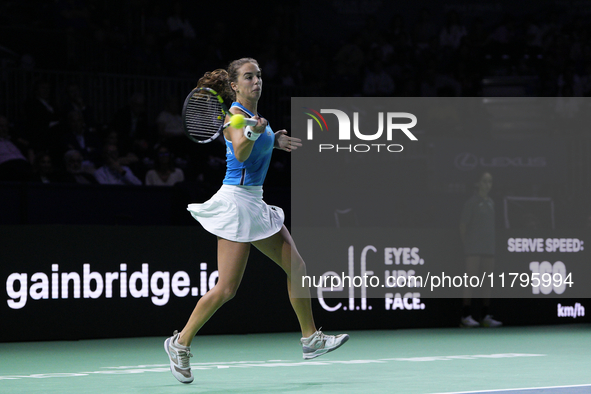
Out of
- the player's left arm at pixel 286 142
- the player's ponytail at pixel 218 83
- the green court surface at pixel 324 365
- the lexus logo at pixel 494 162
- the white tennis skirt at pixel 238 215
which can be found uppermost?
the player's ponytail at pixel 218 83

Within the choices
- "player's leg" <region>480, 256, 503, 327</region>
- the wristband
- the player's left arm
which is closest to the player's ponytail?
the player's left arm

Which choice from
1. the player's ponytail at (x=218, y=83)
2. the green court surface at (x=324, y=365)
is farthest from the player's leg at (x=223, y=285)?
the player's ponytail at (x=218, y=83)

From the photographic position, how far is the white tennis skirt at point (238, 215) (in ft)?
18.3

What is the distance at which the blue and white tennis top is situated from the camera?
5.58 metres

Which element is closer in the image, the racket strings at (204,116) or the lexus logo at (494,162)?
the racket strings at (204,116)

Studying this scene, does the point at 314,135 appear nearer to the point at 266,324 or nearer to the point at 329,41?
the point at 266,324

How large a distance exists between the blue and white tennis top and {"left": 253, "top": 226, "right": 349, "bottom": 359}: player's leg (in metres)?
0.39

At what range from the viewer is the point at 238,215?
18.3ft

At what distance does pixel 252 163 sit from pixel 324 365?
1921 millimetres

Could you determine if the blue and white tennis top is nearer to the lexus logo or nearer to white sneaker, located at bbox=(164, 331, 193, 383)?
white sneaker, located at bbox=(164, 331, 193, 383)

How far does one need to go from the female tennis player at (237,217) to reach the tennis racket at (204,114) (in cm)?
7

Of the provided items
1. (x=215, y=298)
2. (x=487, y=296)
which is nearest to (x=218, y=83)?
(x=215, y=298)

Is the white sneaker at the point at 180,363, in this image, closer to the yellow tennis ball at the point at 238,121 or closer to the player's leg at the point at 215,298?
the player's leg at the point at 215,298

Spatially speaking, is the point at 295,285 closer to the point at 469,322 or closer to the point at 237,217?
the point at 237,217
